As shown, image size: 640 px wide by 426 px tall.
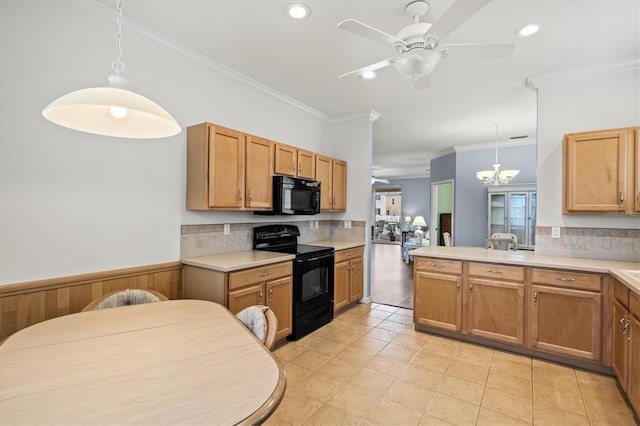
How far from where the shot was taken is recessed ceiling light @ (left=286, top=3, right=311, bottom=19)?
2127 mm

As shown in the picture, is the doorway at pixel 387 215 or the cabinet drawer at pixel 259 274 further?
the doorway at pixel 387 215

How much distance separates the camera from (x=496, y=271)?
293cm

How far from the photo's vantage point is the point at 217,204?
2.75m

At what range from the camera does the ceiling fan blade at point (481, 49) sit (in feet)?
6.06

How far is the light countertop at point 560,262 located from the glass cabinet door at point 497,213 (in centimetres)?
284

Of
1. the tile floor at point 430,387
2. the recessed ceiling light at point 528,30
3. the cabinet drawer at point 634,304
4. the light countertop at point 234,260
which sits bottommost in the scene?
the tile floor at point 430,387

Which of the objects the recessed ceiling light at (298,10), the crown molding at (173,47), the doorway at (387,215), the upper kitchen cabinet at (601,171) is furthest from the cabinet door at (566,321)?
the doorway at (387,215)

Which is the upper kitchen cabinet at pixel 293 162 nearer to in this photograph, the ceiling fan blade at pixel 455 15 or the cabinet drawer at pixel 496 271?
the ceiling fan blade at pixel 455 15

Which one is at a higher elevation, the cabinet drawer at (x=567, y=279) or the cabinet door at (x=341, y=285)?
the cabinet drawer at (x=567, y=279)

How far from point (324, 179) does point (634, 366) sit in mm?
3306

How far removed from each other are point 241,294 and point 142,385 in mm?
1579

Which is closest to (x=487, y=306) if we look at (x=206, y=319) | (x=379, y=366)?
(x=379, y=366)

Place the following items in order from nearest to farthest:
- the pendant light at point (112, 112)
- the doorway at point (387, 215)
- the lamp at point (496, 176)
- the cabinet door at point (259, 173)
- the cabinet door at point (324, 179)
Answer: the pendant light at point (112, 112) → the cabinet door at point (259, 173) → the cabinet door at point (324, 179) → the lamp at point (496, 176) → the doorway at point (387, 215)

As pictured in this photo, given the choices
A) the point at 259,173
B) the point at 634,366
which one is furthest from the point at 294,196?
the point at 634,366
